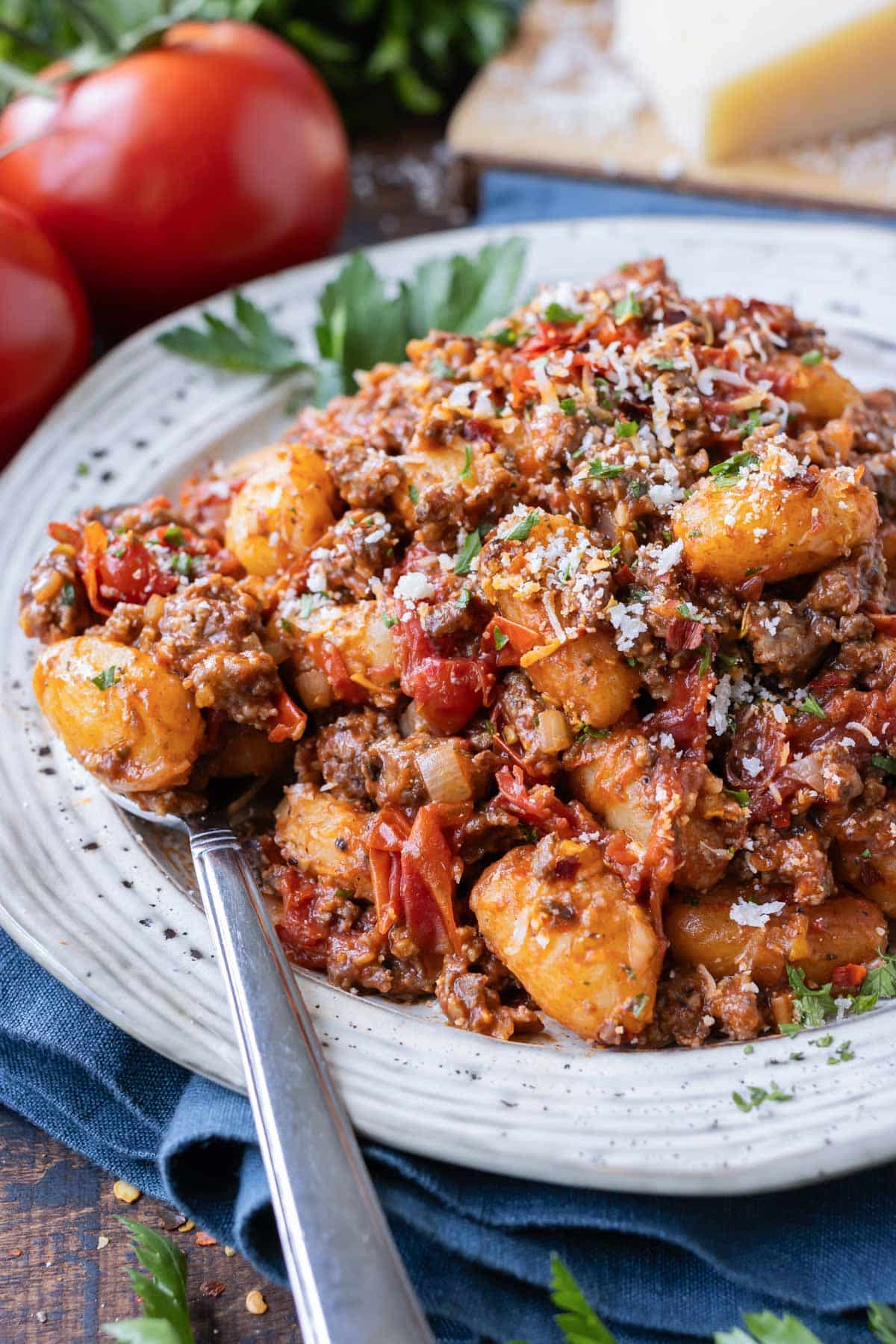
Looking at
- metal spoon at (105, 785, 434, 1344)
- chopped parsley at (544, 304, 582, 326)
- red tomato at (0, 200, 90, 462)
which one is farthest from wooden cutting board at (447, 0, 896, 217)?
metal spoon at (105, 785, 434, 1344)

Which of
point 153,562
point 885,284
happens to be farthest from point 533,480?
point 885,284

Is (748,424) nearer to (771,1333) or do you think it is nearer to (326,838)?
(326,838)

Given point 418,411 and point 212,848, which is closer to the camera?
point 212,848

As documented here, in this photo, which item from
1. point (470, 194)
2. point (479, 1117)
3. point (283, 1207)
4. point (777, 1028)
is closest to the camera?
point (283, 1207)

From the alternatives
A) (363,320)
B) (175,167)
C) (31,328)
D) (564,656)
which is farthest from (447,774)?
(175,167)

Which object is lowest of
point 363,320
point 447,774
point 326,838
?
point 326,838

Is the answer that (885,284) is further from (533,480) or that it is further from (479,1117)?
(479,1117)

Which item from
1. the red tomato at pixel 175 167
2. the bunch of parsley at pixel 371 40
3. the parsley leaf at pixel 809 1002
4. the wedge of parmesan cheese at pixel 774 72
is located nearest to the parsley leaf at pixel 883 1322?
the parsley leaf at pixel 809 1002
